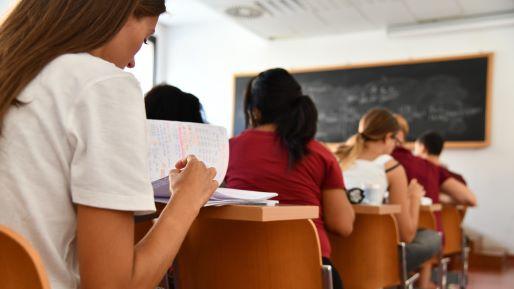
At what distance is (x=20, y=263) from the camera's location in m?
0.62

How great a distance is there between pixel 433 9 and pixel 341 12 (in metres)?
0.95

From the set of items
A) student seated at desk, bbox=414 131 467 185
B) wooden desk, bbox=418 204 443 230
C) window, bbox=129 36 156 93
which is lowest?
wooden desk, bbox=418 204 443 230

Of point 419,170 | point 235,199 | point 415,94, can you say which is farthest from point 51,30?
point 415,94

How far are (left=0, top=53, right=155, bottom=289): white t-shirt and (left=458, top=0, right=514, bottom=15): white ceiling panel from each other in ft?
16.9

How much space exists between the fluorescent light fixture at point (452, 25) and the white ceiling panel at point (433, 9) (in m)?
0.09

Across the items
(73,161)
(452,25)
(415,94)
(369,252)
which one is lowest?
(369,252)

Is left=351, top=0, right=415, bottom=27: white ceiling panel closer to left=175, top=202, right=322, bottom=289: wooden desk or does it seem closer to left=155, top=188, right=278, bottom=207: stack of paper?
left=175, top=202, right=322, bottom=289: wooden desk

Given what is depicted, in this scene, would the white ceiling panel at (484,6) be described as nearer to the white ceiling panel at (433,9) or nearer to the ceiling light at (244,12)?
the white ceiling panel at (433,9)

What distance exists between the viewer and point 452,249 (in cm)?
368

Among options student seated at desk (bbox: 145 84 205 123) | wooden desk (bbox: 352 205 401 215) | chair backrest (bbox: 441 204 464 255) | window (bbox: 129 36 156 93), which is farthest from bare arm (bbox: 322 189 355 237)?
window (bbox: 129 36 156 93)

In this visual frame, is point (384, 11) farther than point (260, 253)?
Yes

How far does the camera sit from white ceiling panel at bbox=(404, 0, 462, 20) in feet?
17.2

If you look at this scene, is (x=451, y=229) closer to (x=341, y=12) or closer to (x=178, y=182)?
(x=341, y=12)

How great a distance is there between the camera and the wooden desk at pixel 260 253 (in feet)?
4.22
